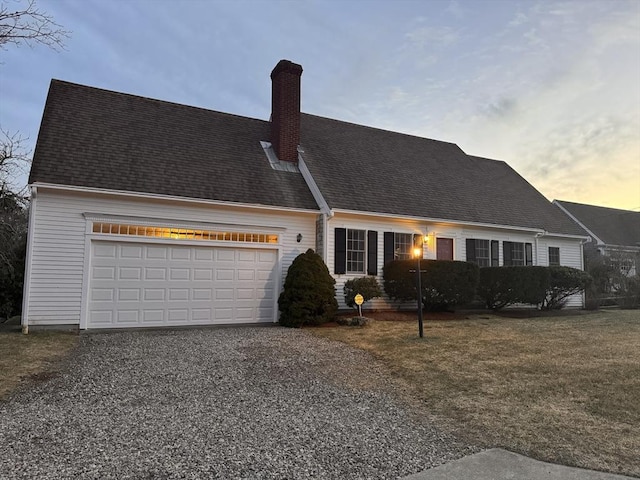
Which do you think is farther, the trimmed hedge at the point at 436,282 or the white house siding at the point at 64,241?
the trimmed hedge at the point at 436,282

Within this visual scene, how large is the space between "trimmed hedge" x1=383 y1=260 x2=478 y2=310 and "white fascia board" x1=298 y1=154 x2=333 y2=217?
9.21 ft

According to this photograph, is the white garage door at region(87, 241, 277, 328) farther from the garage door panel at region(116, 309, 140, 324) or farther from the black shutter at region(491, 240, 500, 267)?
the black shutter at region(491, 240, 500, 267)

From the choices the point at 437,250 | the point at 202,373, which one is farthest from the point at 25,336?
the point at 437,250

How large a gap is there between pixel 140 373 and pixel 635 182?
20.8 meters

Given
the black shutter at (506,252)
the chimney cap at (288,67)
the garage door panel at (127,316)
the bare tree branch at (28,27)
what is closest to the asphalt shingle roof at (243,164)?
the black shutter at (506,252)

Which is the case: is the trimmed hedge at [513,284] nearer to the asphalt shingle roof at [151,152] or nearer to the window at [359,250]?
the window at [359,250]

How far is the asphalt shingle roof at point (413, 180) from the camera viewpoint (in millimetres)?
13461

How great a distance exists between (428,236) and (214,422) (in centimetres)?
1102

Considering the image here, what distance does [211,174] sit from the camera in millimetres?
11539

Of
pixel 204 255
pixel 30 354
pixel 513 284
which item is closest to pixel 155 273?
pixel 204 255

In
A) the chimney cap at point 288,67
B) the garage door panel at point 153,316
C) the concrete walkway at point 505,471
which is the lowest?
the concrete walkway at point 505,471

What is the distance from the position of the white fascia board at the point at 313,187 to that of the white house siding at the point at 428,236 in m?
0.48

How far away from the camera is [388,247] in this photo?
13.3 m

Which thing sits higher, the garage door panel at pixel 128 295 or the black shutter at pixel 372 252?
the black shutter at pixel 372 252
